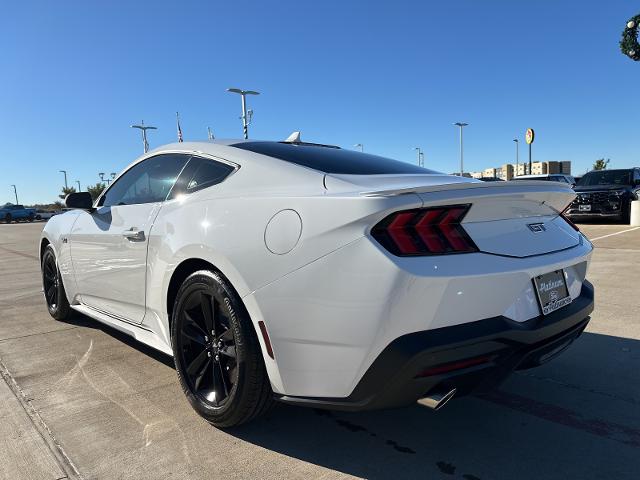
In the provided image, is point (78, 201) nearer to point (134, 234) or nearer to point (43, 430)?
point (134, 234)

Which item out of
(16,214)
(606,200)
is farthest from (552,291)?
(16,214)

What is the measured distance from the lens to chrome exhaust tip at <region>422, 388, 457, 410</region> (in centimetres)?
192

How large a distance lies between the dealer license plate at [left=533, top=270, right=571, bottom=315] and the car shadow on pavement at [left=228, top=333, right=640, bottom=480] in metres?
0.68

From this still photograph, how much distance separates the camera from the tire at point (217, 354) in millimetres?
2289

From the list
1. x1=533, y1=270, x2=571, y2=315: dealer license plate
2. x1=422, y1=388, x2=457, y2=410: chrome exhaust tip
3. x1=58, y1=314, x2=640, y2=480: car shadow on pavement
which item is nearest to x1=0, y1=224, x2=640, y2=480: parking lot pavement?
x1=58, y1=314, x2=640, y2=480: car shadow on pavement

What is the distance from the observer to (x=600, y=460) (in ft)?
7.23

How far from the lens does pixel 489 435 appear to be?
8.09ft

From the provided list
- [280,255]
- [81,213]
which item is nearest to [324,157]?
[280,255]

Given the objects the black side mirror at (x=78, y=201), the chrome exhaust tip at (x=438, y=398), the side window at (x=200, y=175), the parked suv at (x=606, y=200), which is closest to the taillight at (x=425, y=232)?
the chrome exhaust tip at (x=438, y=398)

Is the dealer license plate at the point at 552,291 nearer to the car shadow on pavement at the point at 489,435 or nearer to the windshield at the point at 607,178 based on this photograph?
the car shadow on pavement at the point at 489,435

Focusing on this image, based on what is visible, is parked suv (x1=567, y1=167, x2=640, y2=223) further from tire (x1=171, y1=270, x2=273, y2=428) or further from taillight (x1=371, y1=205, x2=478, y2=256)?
tire (x1=171, y1=270, x2=273, y2=428)

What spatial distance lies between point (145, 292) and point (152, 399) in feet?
2.11

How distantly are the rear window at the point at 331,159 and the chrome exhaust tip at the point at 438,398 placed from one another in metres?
1.14

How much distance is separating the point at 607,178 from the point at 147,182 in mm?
15184
